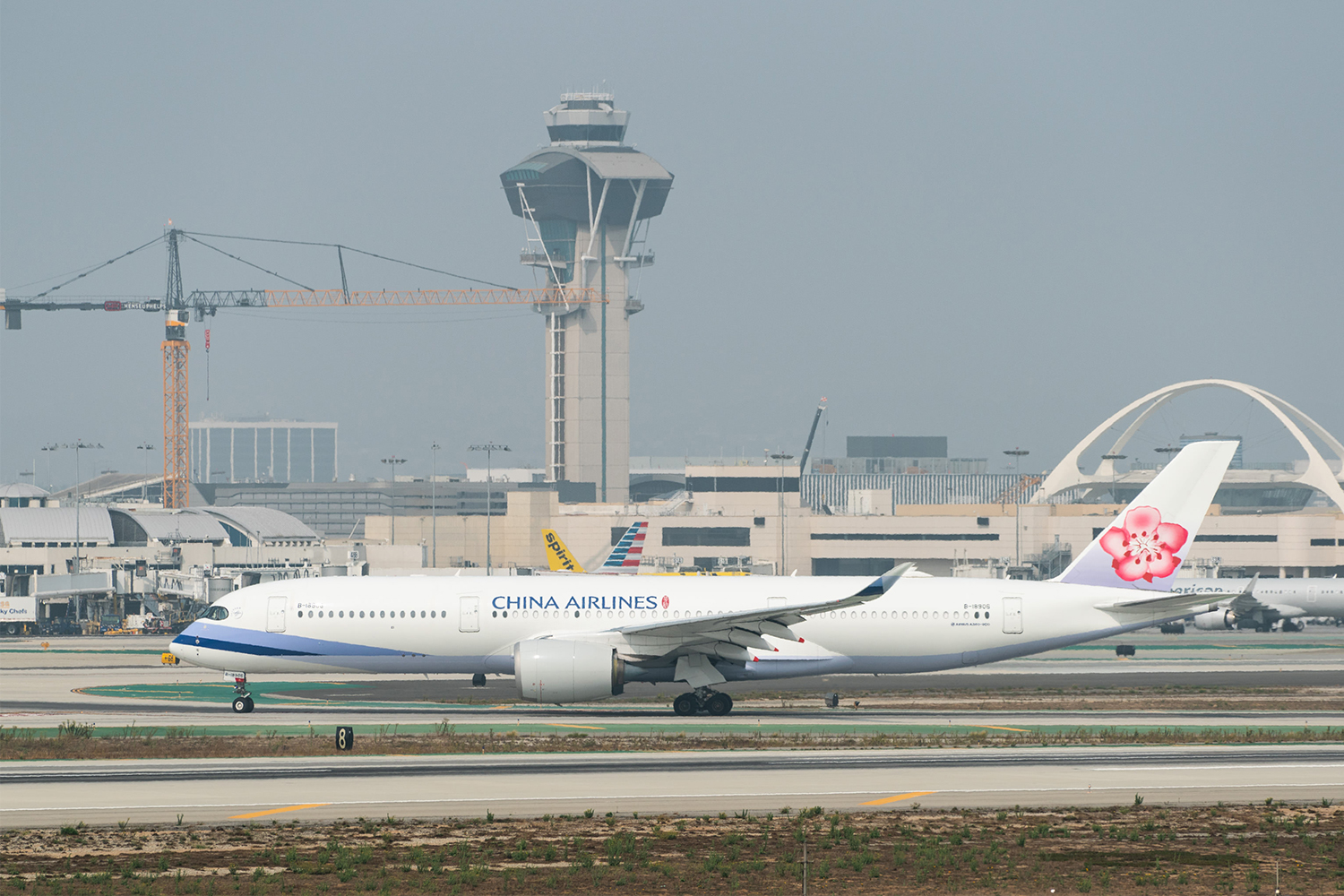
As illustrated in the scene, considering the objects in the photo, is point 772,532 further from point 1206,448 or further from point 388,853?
point 388,853

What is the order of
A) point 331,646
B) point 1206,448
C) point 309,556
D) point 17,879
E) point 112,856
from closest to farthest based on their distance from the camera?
point 17,879, point 112,856, point 331,646, point 1206,448, point 309,556

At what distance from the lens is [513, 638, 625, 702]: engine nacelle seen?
43.4m

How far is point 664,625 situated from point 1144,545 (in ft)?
56.4

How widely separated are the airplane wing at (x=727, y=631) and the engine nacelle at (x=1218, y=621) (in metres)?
66.3

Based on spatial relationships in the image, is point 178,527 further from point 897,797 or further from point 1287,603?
point 897,797

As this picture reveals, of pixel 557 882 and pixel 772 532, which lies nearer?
pixel 557 882

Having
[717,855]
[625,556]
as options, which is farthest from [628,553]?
[717,855]

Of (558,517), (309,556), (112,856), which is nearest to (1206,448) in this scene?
(112,856)

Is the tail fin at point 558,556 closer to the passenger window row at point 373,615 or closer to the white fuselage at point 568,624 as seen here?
the white fuselage at point 568,624

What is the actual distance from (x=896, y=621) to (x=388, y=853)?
26268 mm

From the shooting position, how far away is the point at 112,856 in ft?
77.9

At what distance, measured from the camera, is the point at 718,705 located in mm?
45750

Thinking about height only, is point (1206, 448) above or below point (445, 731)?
above

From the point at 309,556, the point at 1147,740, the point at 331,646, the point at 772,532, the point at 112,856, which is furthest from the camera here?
the point at 772,532
